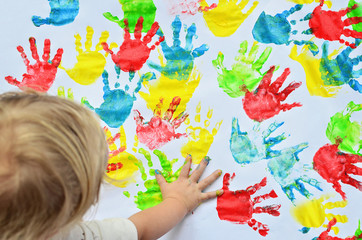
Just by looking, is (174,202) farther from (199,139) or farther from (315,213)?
(315,213)

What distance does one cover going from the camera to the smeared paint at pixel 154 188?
783 millimetres

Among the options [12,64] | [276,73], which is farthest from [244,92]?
[12,64]

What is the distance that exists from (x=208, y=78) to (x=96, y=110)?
0.27 meters

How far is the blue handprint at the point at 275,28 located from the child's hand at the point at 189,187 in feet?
1.00

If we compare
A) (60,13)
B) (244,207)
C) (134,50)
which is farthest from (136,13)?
(244,207)

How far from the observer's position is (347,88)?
763mm

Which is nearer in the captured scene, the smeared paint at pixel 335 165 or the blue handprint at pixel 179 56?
the smeared paint at pixel 335 165

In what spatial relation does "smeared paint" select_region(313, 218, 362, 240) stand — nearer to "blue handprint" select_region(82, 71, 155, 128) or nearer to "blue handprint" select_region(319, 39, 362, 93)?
"blue handprint" select_region(319, 39, 362, 93)

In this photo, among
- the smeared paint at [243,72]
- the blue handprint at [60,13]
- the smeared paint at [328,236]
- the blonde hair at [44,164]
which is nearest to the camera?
the blonde hair at [44,164]

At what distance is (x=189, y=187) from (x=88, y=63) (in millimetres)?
395

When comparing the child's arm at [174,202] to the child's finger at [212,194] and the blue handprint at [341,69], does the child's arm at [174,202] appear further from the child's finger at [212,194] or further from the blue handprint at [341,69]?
the blue handprint at [341,69]

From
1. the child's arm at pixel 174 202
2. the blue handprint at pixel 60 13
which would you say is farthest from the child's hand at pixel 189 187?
the blue handprint at pixel 60 13

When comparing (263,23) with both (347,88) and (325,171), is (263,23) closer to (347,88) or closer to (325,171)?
(347,88)

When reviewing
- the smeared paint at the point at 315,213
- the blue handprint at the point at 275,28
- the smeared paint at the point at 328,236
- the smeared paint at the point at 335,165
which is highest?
the blue handprint at the point at 275,28
